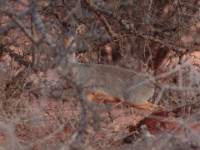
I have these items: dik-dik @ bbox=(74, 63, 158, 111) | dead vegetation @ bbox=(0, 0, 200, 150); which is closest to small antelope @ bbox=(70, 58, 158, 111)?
dik-dik @ bbox=(74, 63, 158, 111)

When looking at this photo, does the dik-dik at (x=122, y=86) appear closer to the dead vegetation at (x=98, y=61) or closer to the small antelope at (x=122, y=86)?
the small antelope at (x=122, y=86)

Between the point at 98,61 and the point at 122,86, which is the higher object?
the point at 98,61

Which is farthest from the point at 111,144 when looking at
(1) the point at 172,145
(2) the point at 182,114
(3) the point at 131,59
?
(3) the point at 131,59

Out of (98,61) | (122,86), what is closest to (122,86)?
(122,86)

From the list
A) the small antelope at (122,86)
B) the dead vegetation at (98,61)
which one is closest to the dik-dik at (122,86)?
the small antelope at (122,86)

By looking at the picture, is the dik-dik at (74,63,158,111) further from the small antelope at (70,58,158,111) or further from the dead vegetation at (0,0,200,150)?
the dead vegetation at (0,0,200,150)

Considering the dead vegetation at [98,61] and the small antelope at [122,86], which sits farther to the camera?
the small antelope at [122,86]

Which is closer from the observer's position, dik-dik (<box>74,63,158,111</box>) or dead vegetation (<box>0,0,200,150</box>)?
dead vegetation (<box>0,0,200,150</box>)

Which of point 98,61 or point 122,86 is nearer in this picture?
point 122,86

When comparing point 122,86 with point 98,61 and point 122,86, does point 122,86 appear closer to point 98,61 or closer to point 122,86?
point 122,86

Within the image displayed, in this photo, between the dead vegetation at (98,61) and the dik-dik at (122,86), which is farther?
the dik-dik at (122,86)

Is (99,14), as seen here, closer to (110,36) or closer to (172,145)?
(110,36)
